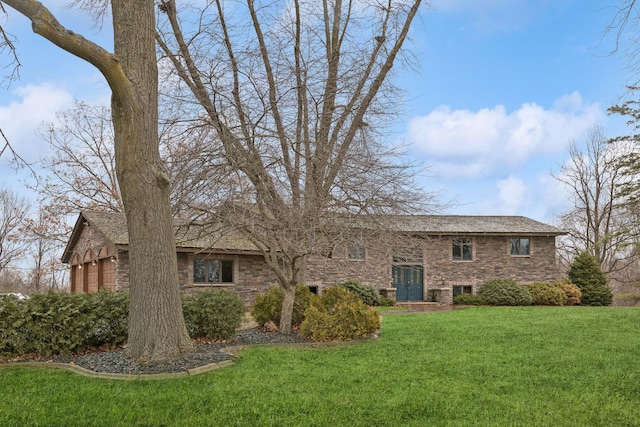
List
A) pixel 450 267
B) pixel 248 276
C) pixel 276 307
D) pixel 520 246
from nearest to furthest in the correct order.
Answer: pixel 276 307 < pixel 248 276 < pixel 450 267 < pixel 520 246

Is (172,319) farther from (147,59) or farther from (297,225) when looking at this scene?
(147,59)

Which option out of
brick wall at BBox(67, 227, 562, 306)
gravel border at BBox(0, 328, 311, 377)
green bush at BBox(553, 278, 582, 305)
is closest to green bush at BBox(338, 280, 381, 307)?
Answer: brick wall at BBox(67, 227, 562, 306)

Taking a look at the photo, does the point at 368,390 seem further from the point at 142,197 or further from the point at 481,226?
the point at 481,226

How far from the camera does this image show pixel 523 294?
23.2m

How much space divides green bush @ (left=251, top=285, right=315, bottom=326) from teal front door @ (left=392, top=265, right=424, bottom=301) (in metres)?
14.5

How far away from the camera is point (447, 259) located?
87.2 feet

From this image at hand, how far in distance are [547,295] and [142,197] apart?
20.4 meters

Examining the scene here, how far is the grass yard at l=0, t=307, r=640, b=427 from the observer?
5410 mm

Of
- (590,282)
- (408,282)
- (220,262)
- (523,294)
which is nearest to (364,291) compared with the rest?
(408,282)

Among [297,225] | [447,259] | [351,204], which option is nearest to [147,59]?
[297,225]

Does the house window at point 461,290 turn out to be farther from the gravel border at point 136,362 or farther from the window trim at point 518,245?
the gravel border at point 136,362

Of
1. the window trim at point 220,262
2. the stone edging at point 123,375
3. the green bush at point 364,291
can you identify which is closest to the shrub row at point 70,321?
the stone edging at point 123,375

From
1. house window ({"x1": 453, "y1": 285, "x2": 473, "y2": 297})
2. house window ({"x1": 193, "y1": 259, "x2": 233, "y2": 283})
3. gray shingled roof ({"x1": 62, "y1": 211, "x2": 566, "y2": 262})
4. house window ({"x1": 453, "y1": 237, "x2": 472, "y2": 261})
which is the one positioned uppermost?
gray shingled roof ({"x1": 62, "y1": 211, "x2": 566, "y2": 262})

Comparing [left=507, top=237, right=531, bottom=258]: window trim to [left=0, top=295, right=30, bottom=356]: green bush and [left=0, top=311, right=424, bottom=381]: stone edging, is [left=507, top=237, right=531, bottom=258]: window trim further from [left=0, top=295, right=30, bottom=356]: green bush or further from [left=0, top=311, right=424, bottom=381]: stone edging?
[left=0, top=295, right=30, bottom=356]: green bush
